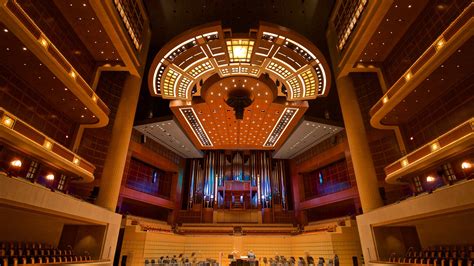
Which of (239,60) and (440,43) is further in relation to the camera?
(239,60)

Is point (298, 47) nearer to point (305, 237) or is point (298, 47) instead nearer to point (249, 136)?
point (249, 136)

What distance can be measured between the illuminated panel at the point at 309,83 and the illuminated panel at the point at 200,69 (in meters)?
4.90

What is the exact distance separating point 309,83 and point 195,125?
298 inches

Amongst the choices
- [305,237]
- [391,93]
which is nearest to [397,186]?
[391,93]

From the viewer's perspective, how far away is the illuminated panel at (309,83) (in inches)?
502

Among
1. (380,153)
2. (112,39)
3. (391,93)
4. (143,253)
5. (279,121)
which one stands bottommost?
(143,253)

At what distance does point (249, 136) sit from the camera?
17688 millimetres

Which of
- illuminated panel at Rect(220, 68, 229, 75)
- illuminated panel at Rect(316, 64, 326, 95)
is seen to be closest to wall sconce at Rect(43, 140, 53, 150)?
illuminated panel at Rect(220, 68, 229, 75)

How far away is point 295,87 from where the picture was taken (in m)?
13.7

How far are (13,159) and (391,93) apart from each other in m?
15.4

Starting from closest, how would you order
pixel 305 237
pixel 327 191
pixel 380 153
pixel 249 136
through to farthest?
pixel 380 153 → pixel 305 237 → pixel 249 136 → pixel 327 191

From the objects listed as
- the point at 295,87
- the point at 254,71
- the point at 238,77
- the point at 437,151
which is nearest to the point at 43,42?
the point at 238,77

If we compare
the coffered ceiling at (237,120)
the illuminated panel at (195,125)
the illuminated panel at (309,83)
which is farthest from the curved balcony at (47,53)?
the illuminated panel at (309,83)

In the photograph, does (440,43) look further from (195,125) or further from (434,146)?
(195,125)
